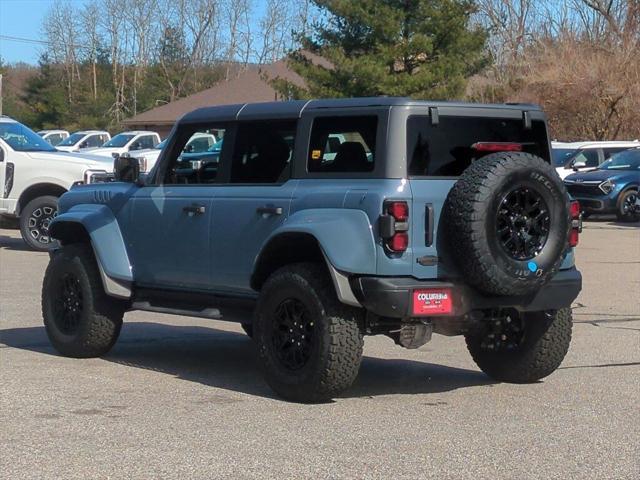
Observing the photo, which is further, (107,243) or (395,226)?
(107,243)

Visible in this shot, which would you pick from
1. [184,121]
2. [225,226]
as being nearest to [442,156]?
[225,226]

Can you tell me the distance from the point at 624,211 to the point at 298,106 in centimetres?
1963

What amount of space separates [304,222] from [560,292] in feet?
6.15

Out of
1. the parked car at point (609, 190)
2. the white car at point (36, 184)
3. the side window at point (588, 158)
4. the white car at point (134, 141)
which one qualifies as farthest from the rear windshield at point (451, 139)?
the white car at point (134, 141)

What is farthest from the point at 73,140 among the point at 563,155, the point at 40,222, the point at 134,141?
the point at 40,222

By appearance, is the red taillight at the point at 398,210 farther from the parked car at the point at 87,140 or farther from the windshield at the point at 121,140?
the parked car at the point at 87,140

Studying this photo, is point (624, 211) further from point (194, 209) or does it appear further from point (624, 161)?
point (194, 209)

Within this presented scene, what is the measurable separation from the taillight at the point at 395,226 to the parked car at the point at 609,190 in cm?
1942

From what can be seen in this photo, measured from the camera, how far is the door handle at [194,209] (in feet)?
28.7

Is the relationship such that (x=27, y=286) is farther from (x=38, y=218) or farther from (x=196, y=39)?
(x=196, y=39)

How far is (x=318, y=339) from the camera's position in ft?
25.2

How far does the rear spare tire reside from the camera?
7449 mm

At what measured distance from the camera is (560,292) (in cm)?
814

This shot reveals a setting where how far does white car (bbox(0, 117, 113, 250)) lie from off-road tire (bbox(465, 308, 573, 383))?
11308mm
